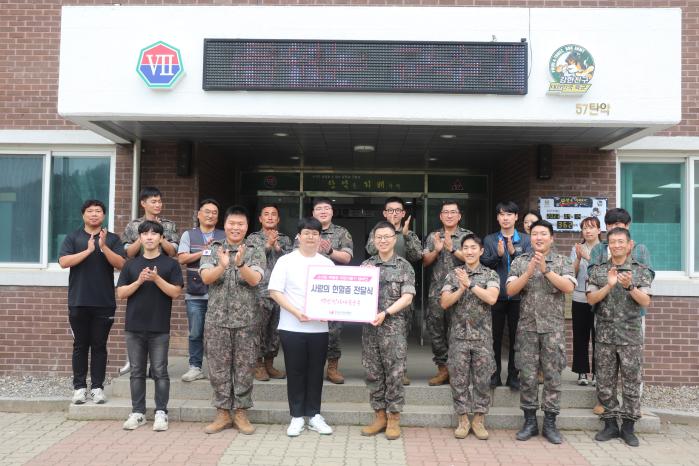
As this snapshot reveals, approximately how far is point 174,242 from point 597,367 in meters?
4.41

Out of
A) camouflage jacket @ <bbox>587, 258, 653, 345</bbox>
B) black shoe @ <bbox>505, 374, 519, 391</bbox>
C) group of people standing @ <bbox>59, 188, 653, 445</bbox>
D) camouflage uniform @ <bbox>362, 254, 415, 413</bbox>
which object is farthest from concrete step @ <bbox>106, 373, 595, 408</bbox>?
camouflage jacket @ <bbox>587, 258, 653, 345</bbox>

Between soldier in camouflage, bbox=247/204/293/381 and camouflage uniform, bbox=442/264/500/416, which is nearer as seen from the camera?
camouflage uniform, bbox=442/264/500/416

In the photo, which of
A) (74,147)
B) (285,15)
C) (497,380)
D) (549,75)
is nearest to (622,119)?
(549,75)

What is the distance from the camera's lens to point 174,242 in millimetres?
6008

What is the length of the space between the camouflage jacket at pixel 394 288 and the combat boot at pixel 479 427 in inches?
42.8

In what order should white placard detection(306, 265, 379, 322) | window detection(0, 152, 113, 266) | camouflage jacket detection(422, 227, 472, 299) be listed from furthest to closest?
window detection(0, 152, 113, 266), camouflage jacket detection(422, 227, 472, 299), white placard detection(306, 265, 379, 322)

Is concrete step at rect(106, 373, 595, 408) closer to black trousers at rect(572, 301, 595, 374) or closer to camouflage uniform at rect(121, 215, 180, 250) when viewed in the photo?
black trousers at rect(572, 301, 595, 374)

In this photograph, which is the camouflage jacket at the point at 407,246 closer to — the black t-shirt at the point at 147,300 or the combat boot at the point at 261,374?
the combat boot at the point at 261,374

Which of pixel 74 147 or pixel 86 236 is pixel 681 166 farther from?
pixel 74 147

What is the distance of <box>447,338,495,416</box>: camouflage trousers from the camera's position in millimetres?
5121

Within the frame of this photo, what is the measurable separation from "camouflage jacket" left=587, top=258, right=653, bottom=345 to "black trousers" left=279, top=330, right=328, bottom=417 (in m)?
2.59

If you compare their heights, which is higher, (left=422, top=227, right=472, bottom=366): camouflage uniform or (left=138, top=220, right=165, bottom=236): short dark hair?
(left=138, top=220, right=165, bottom=236): short dark hair

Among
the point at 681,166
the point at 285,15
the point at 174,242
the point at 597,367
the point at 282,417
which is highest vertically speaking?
the point at 285,15

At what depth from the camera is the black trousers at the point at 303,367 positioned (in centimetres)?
505
